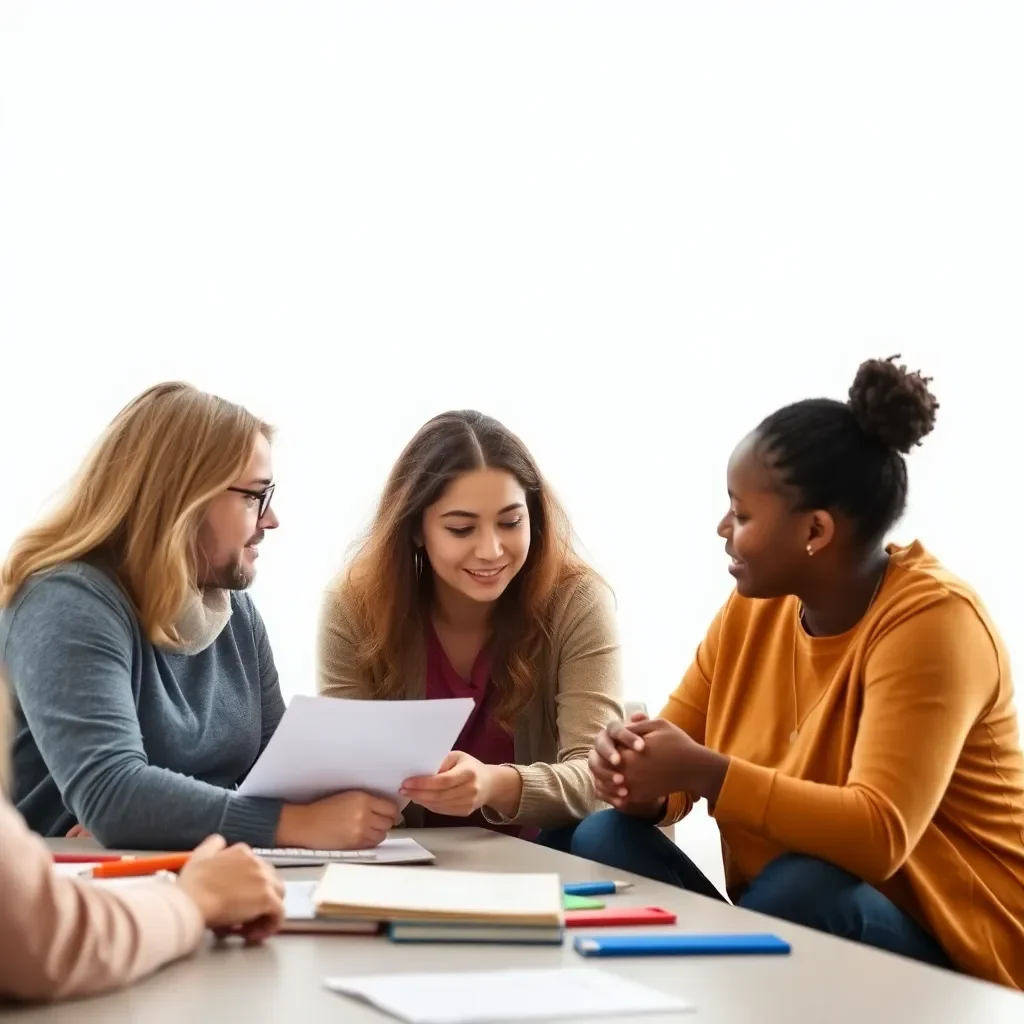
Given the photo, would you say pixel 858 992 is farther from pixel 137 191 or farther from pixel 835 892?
pixel 137 191

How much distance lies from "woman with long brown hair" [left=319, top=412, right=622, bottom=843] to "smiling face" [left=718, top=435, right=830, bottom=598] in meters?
0.52

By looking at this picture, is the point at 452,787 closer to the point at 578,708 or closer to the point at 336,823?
the point at 336,823

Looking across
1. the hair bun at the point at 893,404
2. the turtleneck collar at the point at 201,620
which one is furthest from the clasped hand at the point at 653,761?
the turtleneck collar at the point at 201,620

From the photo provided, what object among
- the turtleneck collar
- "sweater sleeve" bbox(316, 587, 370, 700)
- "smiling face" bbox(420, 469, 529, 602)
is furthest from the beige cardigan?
the turtleneck collar

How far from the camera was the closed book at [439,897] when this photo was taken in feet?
4.09

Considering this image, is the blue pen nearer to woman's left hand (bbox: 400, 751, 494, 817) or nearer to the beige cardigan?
woman's left hand (bbox: 400, 751, 494, 817)

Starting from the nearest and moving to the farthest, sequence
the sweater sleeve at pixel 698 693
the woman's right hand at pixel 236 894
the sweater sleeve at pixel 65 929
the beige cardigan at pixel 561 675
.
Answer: the sweater sleeve at pixel 65 929
the woman's right hand at pixel 236 894
the sweater sleeve at pixel 698 693
the beige cardigan at pixel 561 675

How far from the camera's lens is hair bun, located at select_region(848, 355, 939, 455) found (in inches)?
72.6

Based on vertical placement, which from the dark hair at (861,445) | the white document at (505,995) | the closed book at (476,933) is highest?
the dark hair at (861,445)

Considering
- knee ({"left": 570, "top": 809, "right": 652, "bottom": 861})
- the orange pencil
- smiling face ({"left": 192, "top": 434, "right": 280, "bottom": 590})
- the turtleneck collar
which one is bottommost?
knee ({"left": 570, "top": 809, "right": 652, "bottom": 861})

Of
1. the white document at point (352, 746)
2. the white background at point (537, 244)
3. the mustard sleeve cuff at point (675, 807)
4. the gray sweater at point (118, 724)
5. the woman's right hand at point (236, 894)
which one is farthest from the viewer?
the white background at point (537, 244)

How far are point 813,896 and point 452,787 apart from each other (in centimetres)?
47

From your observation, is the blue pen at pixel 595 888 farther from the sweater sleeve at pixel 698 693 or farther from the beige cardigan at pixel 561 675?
the beige cardigan at pixel 561 675

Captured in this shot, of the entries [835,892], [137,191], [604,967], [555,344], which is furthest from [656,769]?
[137,191]
